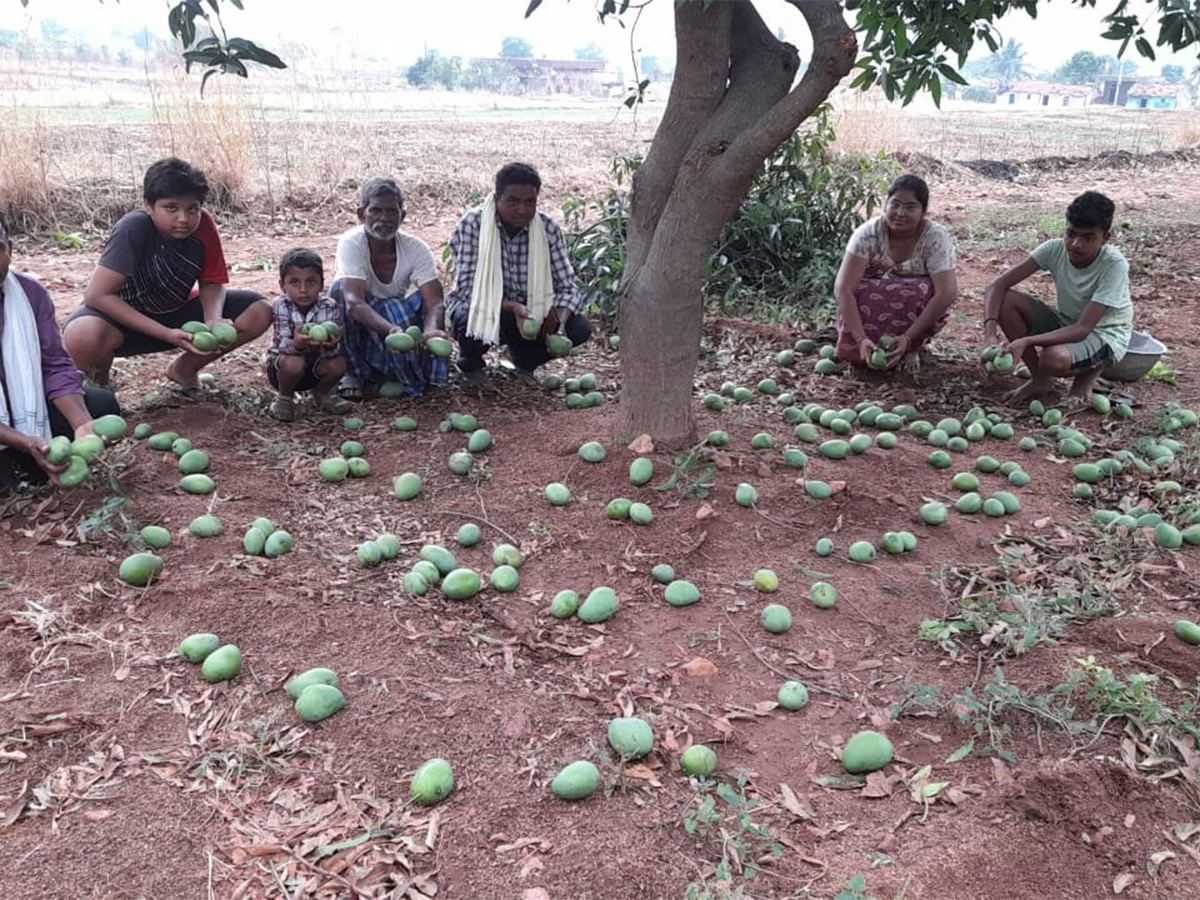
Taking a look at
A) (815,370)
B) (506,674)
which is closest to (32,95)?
(815,370)

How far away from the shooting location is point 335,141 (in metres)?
10.9

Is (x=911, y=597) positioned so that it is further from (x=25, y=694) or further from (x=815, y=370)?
(x=25, y=694)

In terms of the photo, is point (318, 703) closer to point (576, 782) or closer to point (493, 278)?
point (576, 782)

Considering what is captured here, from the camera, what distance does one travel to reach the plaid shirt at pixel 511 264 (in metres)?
4.29

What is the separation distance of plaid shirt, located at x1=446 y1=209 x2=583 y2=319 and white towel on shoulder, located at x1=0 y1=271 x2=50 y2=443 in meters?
1.78

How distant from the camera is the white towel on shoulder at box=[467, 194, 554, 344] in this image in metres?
4.24

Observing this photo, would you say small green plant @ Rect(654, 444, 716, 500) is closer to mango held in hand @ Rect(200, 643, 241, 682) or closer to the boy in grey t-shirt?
mango held in hand @ Rect(200, 643, 241, 682)

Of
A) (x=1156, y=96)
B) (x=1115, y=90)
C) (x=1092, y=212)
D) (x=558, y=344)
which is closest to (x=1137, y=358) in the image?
(x=1092, y=212)

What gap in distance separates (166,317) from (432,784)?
2992 mm

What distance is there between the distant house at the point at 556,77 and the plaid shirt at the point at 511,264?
34.1 metres

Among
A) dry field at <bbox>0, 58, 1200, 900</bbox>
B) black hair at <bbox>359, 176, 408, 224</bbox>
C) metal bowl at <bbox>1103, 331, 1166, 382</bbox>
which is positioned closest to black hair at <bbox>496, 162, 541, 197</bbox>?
black hair at <bbox>359, 176, 408, 224</bbox>

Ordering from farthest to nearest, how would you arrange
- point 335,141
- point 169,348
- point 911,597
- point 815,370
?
1. point 335,141
2. point 815,370
3. point 169,348
4. point 911,597

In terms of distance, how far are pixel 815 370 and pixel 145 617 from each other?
3516 millimetres

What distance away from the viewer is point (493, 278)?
428 centimetres
